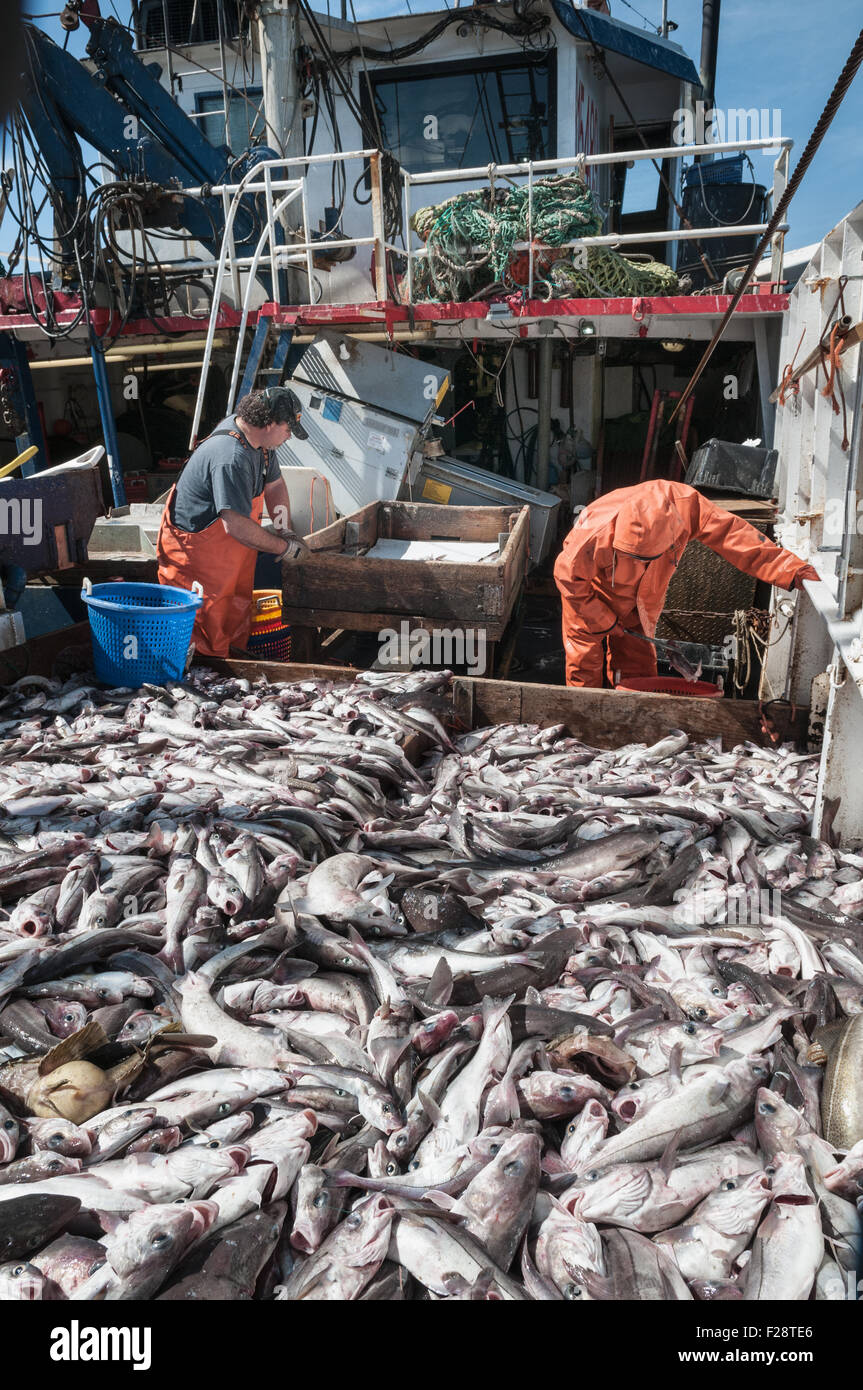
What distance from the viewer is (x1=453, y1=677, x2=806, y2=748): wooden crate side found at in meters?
5.07

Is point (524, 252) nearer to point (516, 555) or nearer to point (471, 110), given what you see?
point (516, 555)

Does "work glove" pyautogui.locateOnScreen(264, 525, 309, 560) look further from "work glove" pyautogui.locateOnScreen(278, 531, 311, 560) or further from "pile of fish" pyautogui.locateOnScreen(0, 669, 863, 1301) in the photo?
"pile of fish" pyautogui.locateOnScreen(0, 669, 863, 1301)

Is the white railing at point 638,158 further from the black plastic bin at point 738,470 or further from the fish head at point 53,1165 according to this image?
the fish head at point 53,1165

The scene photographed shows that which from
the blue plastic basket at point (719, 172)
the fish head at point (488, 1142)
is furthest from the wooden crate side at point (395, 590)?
the blue plastic basket at point (719, 172)

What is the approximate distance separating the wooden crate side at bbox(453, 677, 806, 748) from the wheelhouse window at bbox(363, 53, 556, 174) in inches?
342

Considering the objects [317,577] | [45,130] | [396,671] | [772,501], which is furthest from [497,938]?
[45,130]

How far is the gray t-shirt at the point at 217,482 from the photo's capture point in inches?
229

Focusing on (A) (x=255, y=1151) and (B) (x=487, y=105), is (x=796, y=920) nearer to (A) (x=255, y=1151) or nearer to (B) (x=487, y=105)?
(A) (x=255, y=1151)

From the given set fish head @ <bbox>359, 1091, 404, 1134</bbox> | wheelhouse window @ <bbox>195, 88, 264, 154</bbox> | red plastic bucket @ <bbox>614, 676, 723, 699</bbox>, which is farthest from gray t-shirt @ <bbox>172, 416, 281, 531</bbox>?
wheelhouse window @ <bbox>195, 88, 264, 154</bbox>

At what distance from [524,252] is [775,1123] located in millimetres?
8487

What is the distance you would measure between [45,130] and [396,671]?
7079mm

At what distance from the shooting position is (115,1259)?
1932mm

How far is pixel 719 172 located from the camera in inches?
506

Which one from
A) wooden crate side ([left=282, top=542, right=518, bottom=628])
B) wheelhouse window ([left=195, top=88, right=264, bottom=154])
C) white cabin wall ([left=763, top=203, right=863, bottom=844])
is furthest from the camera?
wheelhouse window ([left=195, top=88, right=264, bottom=154])
